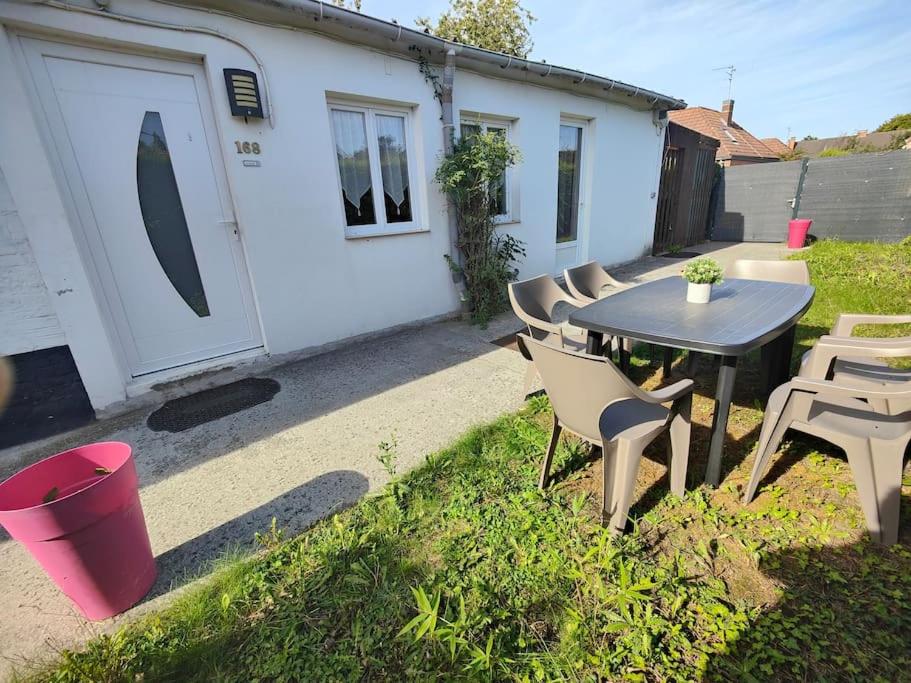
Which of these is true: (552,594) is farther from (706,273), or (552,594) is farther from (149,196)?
(149,196)

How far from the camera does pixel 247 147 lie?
333 centimetres

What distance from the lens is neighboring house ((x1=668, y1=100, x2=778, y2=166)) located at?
17.3 metres

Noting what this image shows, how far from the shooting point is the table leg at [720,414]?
1.86m

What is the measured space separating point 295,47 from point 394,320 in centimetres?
274

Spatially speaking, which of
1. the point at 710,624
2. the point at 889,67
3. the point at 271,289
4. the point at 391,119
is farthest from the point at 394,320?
the point at 889,67

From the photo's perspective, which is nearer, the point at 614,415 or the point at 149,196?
the point at 614,415

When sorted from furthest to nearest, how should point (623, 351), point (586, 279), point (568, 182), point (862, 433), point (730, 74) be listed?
1. point (730, 74)
2. point (568, 182)
3. point (586, 279)
4. point (623, 351)
5. point (862, 433)

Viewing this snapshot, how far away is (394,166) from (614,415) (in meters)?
3.75

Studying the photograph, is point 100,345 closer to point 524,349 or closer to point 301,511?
point 301,511

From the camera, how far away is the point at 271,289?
3662 mm

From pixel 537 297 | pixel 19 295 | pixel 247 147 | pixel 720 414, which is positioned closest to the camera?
pixel 720 414

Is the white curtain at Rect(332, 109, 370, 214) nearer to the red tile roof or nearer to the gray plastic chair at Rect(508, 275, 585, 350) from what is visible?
the gray plastic chair at Rect(508, 275, 585, 350)

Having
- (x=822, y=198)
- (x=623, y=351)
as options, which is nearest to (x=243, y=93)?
(x=623, y=351)

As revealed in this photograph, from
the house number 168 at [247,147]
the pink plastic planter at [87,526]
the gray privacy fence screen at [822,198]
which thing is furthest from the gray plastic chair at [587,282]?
the gray privacy fence screen at [822,198]
